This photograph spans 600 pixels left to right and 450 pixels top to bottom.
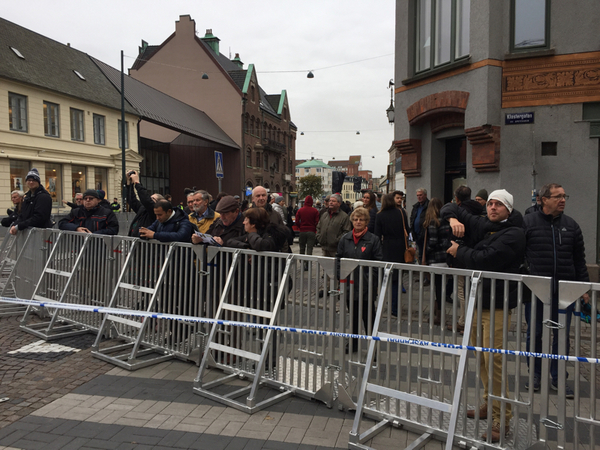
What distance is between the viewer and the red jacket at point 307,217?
12.2 m

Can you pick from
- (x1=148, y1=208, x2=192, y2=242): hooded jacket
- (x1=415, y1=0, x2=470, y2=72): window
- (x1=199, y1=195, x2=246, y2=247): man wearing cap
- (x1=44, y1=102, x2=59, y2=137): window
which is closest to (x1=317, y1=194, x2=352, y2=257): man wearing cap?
(x1=199, y1=195, x2=246, y2=247): man wearing cap

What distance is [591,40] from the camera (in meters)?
9.12

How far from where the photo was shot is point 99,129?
102 feet

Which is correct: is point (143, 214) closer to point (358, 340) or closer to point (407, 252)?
point (407, 252)

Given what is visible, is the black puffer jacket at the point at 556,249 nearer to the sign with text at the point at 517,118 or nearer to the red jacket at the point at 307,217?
the sign with text at the point at 517,118

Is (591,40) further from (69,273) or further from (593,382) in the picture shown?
(69,273)

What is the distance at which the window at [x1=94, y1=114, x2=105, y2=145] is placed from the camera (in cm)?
3072

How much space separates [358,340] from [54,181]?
27347 mm

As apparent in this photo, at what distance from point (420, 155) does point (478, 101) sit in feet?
7.94

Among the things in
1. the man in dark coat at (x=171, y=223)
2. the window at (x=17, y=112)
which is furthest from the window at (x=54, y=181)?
the man in dark coat at (x=171, y=223)

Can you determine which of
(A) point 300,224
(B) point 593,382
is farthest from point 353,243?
(A) point 300,224

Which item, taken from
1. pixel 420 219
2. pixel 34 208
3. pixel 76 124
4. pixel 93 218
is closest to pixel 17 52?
pixel 76 124

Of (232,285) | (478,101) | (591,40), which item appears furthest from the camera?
(478,101)

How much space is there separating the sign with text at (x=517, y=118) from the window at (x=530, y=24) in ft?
4.08
